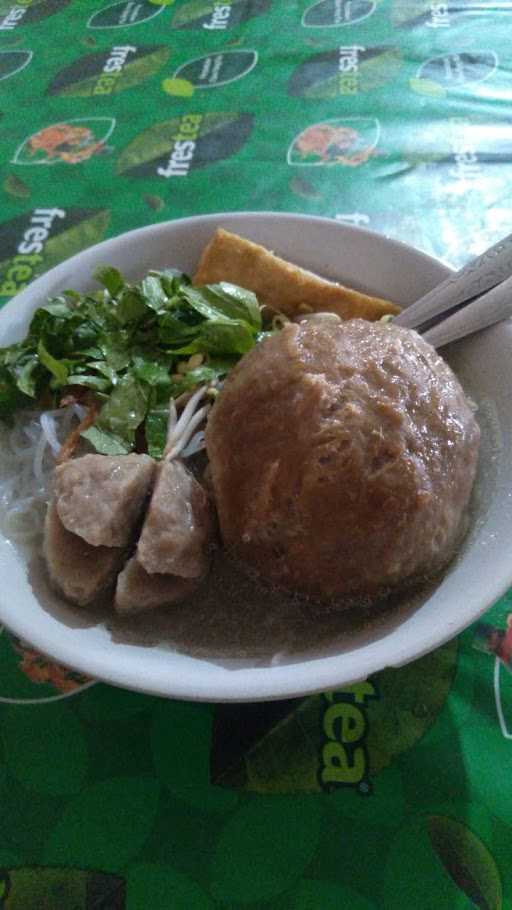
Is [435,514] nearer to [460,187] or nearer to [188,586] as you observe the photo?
[188,586]

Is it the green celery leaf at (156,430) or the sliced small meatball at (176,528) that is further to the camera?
the green celery leaf at (156,430)

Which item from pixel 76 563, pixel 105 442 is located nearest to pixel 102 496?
pixel 76 563

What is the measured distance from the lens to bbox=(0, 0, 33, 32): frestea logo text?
2460 millimetres

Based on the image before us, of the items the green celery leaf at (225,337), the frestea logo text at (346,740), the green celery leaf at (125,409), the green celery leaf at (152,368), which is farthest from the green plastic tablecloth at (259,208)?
the green celery leaf at (225,337)

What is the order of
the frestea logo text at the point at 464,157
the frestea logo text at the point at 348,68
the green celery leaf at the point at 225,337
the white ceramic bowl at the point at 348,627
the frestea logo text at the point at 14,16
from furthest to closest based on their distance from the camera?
the frestea logo text at the point at 14,16 < the frestea logo text at the point at 348,68 < the frestea logo text at the point at 464,157 < the green celery leaf at the point at 225,337 < the white ceramic bowl at the point at 348,627

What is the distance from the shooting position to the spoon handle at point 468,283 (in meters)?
1.14

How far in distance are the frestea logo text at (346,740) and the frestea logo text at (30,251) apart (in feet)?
4.17

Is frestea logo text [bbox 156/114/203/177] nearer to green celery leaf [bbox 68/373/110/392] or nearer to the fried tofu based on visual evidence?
the fried tofu

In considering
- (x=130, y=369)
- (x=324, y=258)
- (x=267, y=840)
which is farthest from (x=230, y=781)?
(x=324, y=258)

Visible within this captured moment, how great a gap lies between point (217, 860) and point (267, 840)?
0.07m

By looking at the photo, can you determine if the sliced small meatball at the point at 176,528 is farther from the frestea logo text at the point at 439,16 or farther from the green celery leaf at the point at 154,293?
the frestea logo text at the point at 439,16

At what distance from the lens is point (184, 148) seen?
6.54ft

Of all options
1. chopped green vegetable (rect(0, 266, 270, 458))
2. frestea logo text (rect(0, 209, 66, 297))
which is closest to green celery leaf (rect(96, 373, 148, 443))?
chopped green vegetable (rect(0, 266, 270, 458))

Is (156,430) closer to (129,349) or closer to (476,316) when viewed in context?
(129,349)
